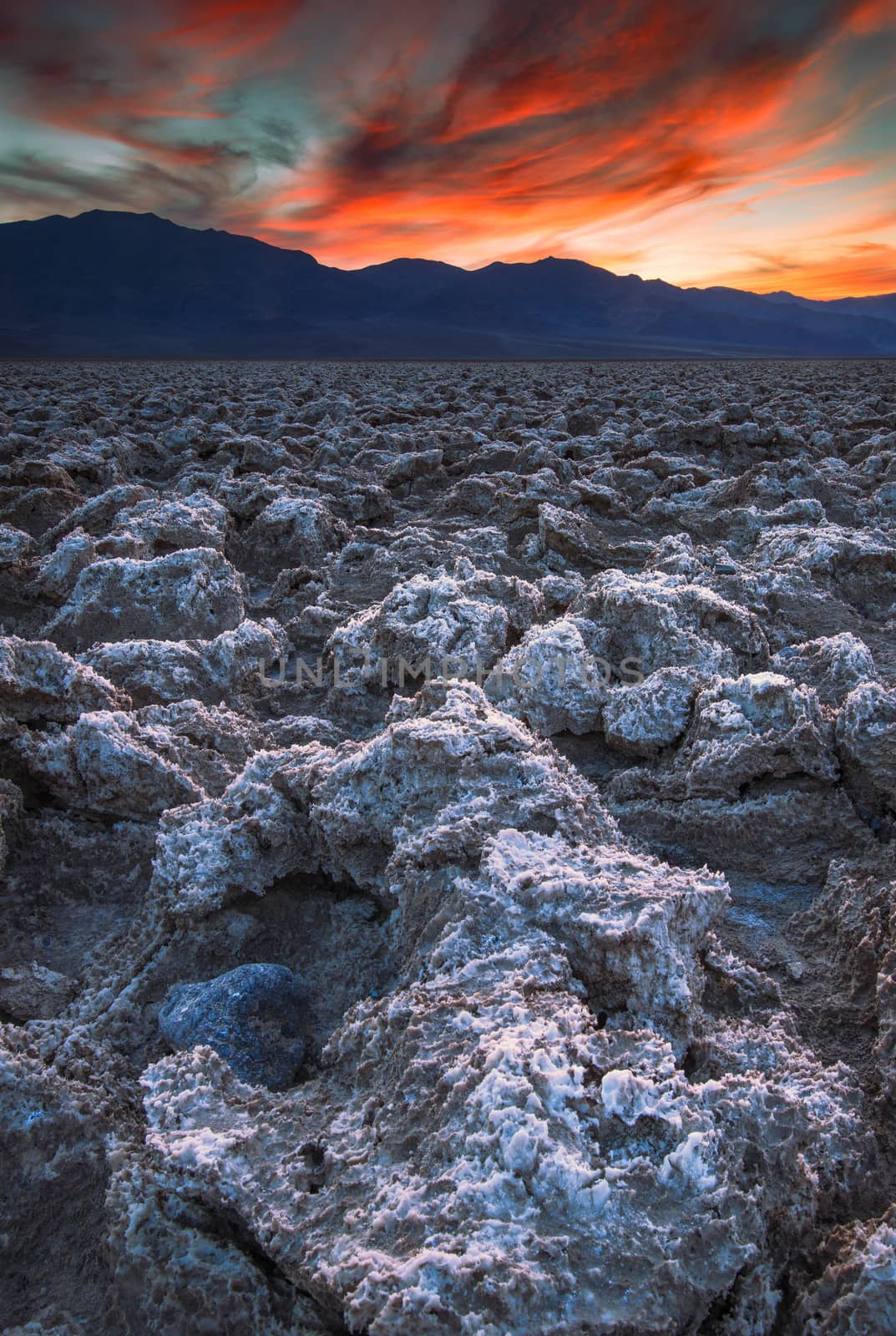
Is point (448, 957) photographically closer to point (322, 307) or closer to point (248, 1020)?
point (248, 1020)

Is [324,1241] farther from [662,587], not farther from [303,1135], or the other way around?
[662,587]

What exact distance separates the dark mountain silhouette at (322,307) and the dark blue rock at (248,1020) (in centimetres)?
8173

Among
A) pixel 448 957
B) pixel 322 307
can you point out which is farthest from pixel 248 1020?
pixel 322 307

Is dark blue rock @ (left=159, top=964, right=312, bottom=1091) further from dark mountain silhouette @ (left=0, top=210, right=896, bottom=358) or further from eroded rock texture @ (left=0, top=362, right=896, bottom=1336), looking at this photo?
dark mountain silhouette @ (left=0, top=210, right=896, bottom=358)

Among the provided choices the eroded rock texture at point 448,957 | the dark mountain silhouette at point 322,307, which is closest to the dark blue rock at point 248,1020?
the eroded rock texture at point 448,957

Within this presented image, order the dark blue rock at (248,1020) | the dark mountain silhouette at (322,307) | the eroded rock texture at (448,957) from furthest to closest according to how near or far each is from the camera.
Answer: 1. the dark mountain silhouette at (322,307)
2. the dark blue rock at (248,1020)
3. the eroded rock texture at (448,957)

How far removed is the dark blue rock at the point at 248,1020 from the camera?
155cm

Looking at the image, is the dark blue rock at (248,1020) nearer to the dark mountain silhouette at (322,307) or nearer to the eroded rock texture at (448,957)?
the eroded rock texture at (448,957)

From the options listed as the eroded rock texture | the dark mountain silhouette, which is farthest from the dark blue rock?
the dark mountain silhouette

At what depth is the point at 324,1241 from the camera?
1.08 metres

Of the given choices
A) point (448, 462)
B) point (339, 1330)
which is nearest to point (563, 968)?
point (339, 1330)

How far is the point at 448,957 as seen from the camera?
147cm

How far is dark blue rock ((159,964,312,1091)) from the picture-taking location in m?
1.55

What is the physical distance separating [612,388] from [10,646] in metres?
15.4
